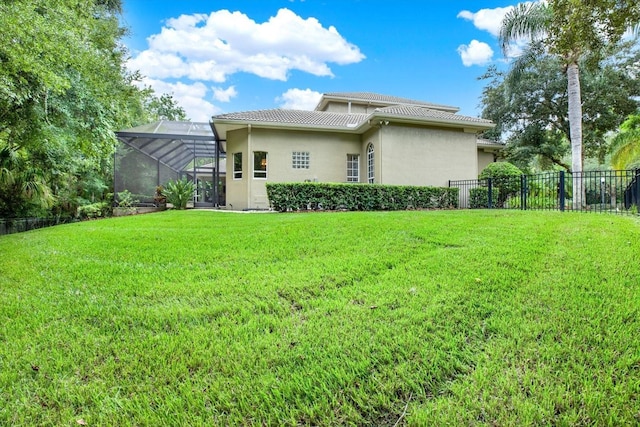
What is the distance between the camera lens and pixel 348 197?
12.0 meters

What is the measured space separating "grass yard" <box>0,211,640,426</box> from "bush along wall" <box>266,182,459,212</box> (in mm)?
6664

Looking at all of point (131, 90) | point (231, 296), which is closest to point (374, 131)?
point (131, 90)

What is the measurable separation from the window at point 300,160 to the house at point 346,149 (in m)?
0.05

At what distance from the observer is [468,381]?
203cm

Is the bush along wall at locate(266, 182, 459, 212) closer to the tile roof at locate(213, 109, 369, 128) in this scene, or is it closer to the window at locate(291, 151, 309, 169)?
the window at locate(291, 151, 309, 169)

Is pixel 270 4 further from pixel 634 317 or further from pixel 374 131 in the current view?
pixel 634 317

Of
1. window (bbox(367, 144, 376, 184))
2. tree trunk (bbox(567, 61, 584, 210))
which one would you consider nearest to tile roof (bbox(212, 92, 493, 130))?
window (bbox(367, 144, 376, 184))

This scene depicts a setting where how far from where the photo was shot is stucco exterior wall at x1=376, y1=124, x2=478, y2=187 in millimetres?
14445

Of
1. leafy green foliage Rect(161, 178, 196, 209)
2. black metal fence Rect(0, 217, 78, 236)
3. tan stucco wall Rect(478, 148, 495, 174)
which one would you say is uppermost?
tan stucco wall Rect(478, 148, 495, 174)

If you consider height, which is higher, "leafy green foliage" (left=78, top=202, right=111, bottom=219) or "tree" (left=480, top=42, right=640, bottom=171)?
"tree" (left=480, top=42, right=640, bottom=171)

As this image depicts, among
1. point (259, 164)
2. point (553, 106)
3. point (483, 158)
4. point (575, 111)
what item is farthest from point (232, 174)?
point (553, 106)

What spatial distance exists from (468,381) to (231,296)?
95.0 inches

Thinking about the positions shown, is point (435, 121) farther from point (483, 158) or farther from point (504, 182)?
point (483, 158)

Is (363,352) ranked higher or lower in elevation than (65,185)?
lower
